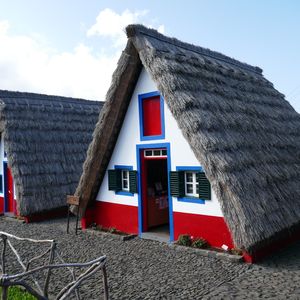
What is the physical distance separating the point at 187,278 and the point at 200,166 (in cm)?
273

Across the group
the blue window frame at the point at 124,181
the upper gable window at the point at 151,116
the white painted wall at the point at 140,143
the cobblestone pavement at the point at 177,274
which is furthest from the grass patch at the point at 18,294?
the upper gable window at the point at 151,116

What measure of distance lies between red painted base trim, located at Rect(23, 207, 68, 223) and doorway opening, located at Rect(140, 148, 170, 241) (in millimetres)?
4250

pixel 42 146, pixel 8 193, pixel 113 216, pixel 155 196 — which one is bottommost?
pixel 113 216

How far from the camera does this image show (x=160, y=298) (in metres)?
5.49

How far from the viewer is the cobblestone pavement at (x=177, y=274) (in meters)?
5.61

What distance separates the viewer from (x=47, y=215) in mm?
13062

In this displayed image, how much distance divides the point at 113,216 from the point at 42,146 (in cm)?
506

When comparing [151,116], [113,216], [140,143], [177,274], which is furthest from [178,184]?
[113,216]

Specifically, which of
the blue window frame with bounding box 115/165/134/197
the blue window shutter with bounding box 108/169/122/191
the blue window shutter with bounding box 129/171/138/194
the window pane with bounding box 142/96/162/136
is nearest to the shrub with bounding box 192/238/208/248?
the blue window shutter with bounding box 129/171/138/194

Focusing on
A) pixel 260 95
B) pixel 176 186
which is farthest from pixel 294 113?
pixel 176 186

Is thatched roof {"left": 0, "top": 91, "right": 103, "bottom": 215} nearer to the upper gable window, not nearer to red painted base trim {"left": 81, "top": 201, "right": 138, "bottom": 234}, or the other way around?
red painted base trim {"left": 81, "top": 201, "right": 138, "bottom": 234}

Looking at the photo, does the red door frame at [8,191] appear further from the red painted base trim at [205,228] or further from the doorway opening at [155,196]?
the red painted base trim at [205,228]

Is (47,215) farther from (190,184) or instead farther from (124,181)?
(190,184)

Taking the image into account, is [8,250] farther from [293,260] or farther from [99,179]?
[293,260]
